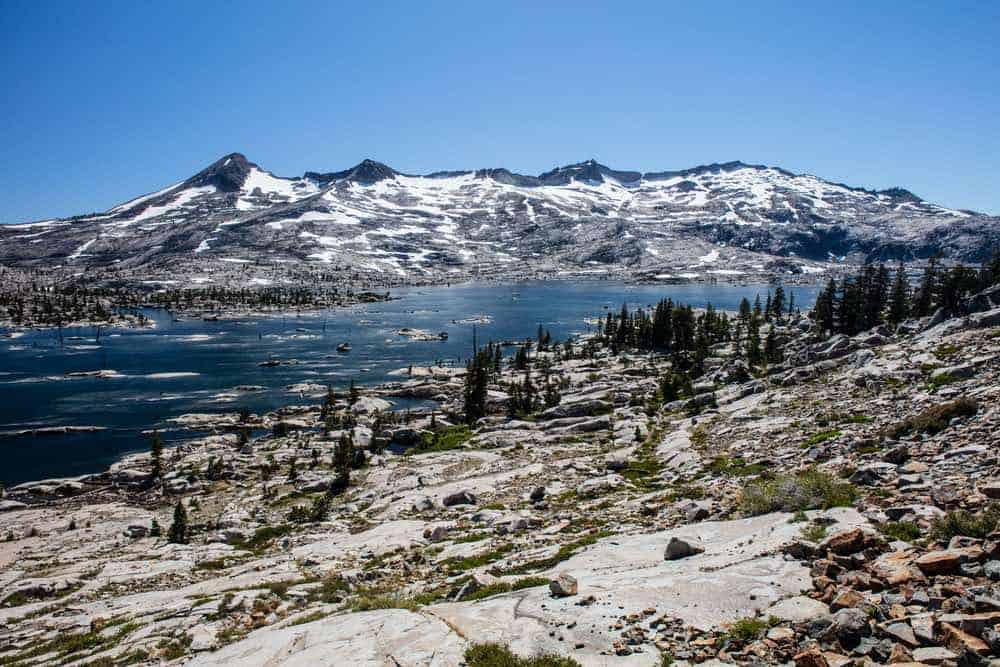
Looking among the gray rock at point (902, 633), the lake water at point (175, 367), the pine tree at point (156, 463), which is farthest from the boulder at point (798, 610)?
the lake water at point (175, 367)

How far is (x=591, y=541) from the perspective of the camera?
2045 cm

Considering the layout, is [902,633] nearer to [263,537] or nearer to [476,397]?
[263,537]

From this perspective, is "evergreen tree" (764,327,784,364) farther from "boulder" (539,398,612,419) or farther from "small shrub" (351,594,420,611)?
"small shrub" (351,594,420,611)

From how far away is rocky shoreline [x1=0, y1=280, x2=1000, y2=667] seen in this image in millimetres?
10945

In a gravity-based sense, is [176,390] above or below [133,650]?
below

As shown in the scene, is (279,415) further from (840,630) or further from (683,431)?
(840,630)

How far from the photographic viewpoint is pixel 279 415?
75.2 m

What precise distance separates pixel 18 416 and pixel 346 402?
41484mm

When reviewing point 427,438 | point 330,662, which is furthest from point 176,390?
point 330,662

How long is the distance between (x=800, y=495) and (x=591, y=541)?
276 inches

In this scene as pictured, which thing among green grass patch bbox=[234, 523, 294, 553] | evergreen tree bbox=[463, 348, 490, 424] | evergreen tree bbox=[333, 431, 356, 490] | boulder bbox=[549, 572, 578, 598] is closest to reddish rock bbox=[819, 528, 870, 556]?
boulder bbox=[549, 572, 578, 598]

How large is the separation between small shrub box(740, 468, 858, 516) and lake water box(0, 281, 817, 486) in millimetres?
60831

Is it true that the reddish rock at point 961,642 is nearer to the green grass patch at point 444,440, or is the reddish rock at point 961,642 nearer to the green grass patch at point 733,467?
the green grass patch at point 733,467

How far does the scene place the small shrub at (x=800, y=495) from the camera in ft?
56.5
